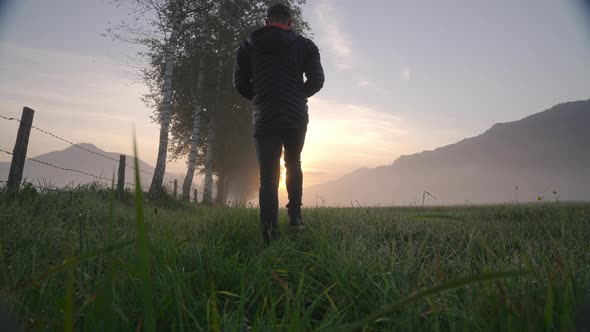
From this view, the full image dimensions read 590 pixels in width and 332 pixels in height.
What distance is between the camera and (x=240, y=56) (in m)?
4.07

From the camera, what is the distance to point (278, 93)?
3.73 m

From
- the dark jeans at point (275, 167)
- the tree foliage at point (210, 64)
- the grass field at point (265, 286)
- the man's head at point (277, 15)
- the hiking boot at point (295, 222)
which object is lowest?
the grass field at point (265, 286)

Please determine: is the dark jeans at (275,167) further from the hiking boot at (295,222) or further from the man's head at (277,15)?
the man's head at (277,15)

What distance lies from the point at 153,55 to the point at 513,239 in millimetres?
16613

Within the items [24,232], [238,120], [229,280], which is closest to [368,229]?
[229,280]

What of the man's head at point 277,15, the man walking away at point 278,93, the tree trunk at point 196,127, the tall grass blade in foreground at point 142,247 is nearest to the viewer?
the tall grass blade in foreground at point 142,247

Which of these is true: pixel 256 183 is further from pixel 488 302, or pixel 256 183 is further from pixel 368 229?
pixel 488 302

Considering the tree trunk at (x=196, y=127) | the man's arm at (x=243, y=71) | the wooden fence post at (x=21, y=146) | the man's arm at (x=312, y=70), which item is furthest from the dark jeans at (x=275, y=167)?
the tree trunk at (x=196, y=127)

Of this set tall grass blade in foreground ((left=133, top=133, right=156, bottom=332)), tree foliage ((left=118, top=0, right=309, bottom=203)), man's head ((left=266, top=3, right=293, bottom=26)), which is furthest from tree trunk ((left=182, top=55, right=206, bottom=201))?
tall grass blade in foreground ((left=133, top=133, right=156, bottom=332))

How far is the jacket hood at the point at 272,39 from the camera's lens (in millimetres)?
3766

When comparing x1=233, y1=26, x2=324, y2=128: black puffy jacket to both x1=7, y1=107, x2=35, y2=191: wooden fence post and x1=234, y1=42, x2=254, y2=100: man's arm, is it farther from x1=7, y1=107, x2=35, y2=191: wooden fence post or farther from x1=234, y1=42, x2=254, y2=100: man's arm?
x1=7, y1=107, x2=35, y2=191: wooden fence post

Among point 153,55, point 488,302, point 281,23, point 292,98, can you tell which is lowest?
point 488,302

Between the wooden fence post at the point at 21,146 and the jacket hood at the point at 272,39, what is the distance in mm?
4785

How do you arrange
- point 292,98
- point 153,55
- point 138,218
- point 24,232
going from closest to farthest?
point 138,218
point 24,232
point 292,98
point 153,55
